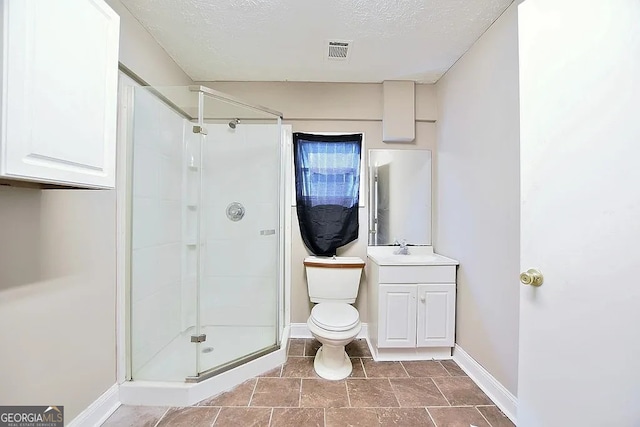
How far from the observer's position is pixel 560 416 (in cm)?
79

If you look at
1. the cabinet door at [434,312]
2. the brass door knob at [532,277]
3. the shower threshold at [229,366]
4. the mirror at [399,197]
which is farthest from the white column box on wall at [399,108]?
the shower threshold at [229,366]

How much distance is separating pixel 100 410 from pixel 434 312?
88.0 inches

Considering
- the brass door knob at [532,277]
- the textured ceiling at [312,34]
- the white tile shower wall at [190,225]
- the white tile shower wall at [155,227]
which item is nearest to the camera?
the brass door knob at [532,277]

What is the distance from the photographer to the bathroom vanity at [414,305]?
79.6 inches

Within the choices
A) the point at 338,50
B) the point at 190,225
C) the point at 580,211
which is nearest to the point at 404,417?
the point at 580,211

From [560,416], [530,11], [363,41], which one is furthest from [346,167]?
[560,416]

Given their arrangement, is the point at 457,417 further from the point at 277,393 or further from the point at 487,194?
the point at 487,194

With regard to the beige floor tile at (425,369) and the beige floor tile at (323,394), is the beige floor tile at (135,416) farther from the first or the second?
the beige floor tile at (425,369)

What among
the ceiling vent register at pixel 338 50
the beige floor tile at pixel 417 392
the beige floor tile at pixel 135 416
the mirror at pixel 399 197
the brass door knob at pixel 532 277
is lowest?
the beige floor tile at pixel 417 392

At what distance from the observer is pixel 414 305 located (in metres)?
2.03

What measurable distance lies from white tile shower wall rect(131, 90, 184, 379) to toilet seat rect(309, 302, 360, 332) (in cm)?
115

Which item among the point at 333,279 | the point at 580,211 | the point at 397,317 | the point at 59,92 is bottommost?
the point at 397,317

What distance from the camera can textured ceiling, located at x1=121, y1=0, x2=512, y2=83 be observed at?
1.52 metres

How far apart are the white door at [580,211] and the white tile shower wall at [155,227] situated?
2.11m
